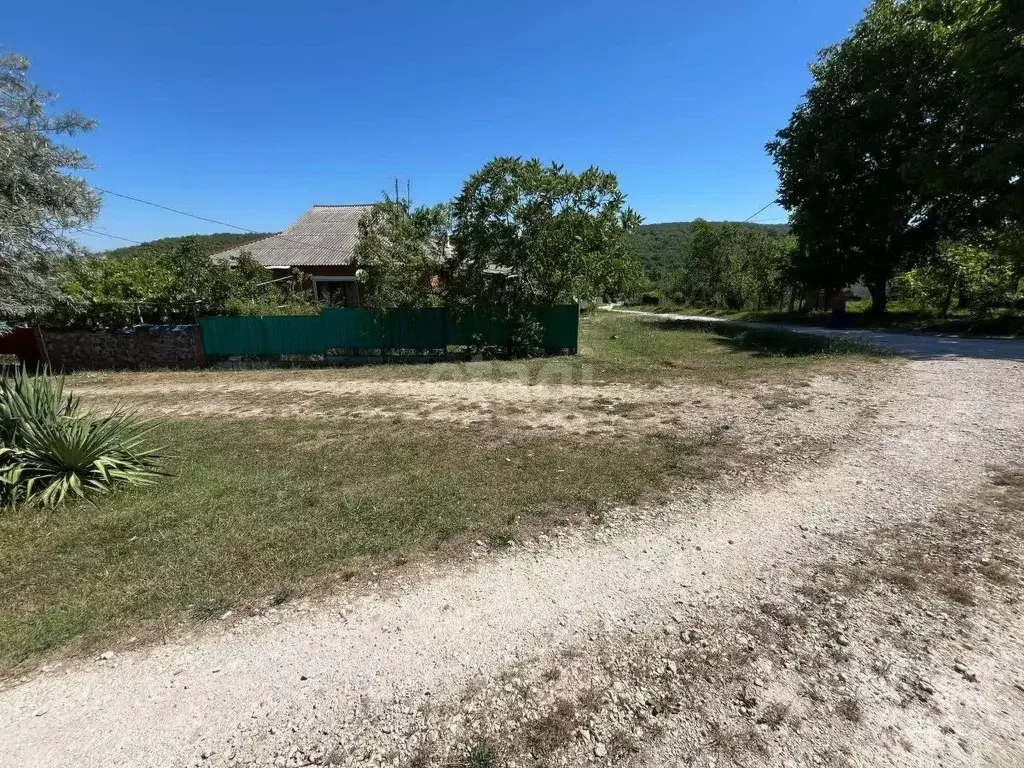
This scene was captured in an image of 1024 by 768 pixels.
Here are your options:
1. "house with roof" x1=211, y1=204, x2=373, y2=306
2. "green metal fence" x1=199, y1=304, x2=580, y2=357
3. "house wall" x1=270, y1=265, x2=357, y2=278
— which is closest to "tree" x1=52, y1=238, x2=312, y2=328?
"green metal fence" x1=199, y1=304, x2=580, y2=357

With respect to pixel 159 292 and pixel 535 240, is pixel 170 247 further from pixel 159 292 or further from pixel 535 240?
pixel 535 240

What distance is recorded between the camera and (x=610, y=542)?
3.76m

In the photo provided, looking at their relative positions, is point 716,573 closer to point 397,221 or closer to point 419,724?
point 419,724

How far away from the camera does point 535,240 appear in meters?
12.3

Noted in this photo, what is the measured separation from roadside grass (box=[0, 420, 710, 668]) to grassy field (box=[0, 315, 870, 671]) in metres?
0.02

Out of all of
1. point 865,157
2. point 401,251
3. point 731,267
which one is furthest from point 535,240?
point 731,267

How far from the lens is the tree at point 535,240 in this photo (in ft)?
39.6

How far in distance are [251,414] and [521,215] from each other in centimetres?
799

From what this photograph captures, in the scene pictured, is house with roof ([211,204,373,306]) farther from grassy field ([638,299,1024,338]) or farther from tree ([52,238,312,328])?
grassy field ([638,299,1024,338])

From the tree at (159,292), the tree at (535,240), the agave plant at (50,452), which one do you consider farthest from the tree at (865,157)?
the agave plant at (50,452)

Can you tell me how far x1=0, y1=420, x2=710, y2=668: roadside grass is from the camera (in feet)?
10.3

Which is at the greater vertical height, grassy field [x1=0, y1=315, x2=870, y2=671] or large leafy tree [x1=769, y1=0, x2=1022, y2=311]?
large leafy tree [x1=769, y1=0, x2=1022, y2=311]

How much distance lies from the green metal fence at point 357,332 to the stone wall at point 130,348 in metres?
0.58

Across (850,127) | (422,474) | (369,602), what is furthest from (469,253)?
(850,127)
